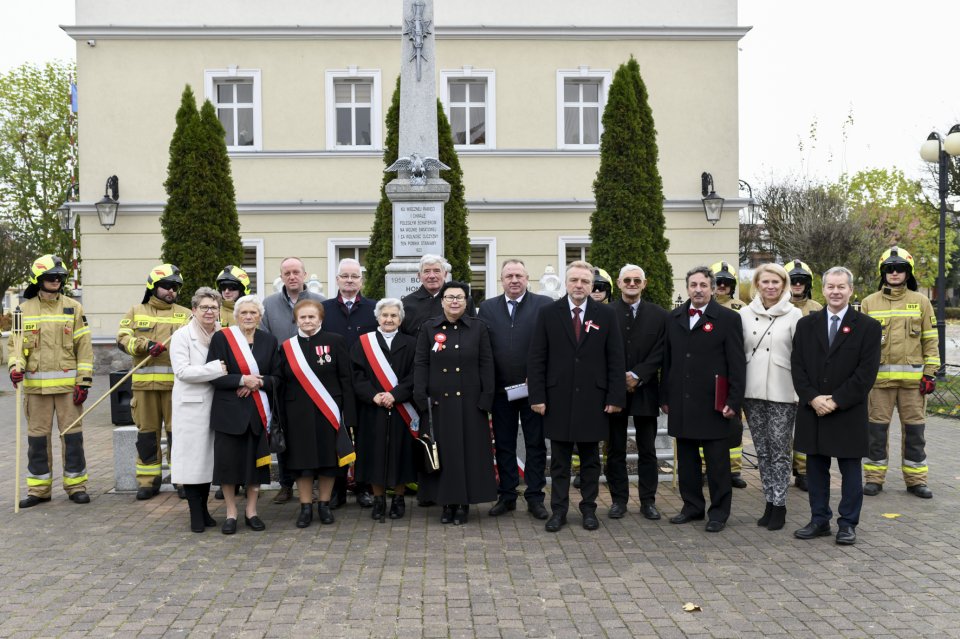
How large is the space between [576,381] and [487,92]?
1332 centimetres

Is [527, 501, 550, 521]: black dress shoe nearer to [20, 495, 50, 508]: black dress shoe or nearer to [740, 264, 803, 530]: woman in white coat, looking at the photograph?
[740, 264, 803, 530]: woman in white coat

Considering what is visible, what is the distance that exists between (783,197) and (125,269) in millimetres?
25312

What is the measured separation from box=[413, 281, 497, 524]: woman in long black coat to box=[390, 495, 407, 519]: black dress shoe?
303 millimetres

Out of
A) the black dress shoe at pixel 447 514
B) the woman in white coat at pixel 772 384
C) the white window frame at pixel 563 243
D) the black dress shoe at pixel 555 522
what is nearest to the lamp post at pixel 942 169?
the white window frame at pixel 563 243

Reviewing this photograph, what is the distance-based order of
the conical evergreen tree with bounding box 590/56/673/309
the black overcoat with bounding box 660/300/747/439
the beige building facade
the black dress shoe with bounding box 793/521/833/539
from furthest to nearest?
the beige building facade → the conical evergreen tree with bounding box 590/56/673/309 → the black overcoat with bounding box 660/300/747/439 → the black dress shoe with bounding box 793/521/833/539

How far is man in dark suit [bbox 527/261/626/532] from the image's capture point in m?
6.48

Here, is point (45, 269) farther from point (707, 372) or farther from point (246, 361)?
point (707, 372)

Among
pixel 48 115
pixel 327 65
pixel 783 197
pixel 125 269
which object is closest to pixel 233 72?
pixel 327 65

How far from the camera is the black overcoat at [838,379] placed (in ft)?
19.9

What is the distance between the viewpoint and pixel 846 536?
6.05 meters

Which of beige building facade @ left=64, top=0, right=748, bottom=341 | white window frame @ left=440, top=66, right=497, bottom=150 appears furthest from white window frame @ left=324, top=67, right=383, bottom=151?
white window frame @ left=440, top=66, right=497, bottom=150

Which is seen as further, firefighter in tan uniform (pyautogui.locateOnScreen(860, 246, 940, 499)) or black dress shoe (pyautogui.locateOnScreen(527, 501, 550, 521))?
firefighter in tan uniform (pyautogui.locateOnScreen(860, 246, 940, 499))

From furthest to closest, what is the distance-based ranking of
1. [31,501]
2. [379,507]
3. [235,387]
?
1. [31,501]
2. [379,507]
3. [235,387]

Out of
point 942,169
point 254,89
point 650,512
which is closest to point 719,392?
point 650,512
